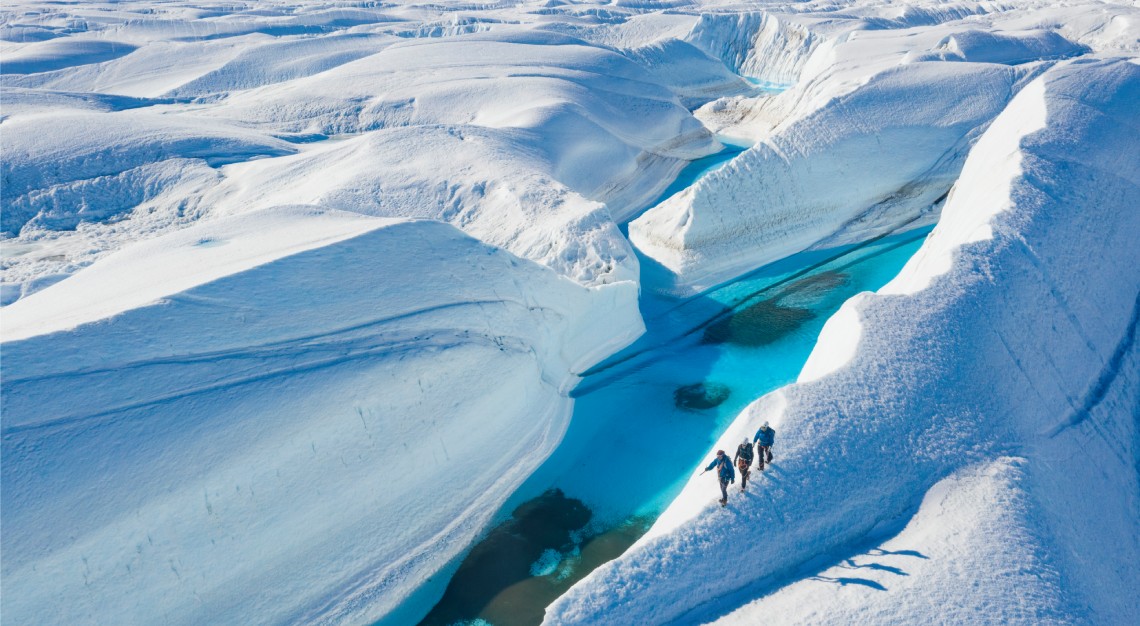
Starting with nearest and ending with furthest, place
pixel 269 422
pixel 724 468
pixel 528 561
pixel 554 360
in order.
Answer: pixel 724 468 < pixel 269 422 < pixel 528 561 < pixel 554 360

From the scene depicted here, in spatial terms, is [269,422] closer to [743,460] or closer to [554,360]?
[554,360]

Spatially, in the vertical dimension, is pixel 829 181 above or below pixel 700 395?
above

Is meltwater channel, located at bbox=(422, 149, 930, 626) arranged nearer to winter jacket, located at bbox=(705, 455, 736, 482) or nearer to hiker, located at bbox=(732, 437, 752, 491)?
hiker, located at bbox=(732, 437, 752, 491)

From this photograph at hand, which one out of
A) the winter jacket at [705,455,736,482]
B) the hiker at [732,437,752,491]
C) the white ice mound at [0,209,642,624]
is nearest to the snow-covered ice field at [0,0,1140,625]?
the white ice mound at [0,209,642,624]

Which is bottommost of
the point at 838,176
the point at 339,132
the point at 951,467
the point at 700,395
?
the point at 700,395

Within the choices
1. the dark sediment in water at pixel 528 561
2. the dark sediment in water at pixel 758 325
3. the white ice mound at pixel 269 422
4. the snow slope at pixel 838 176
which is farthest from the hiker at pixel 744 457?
the snow slope at pixel 838 176

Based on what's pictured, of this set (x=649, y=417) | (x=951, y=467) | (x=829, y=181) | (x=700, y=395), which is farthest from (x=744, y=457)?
(x=829, y=181)
